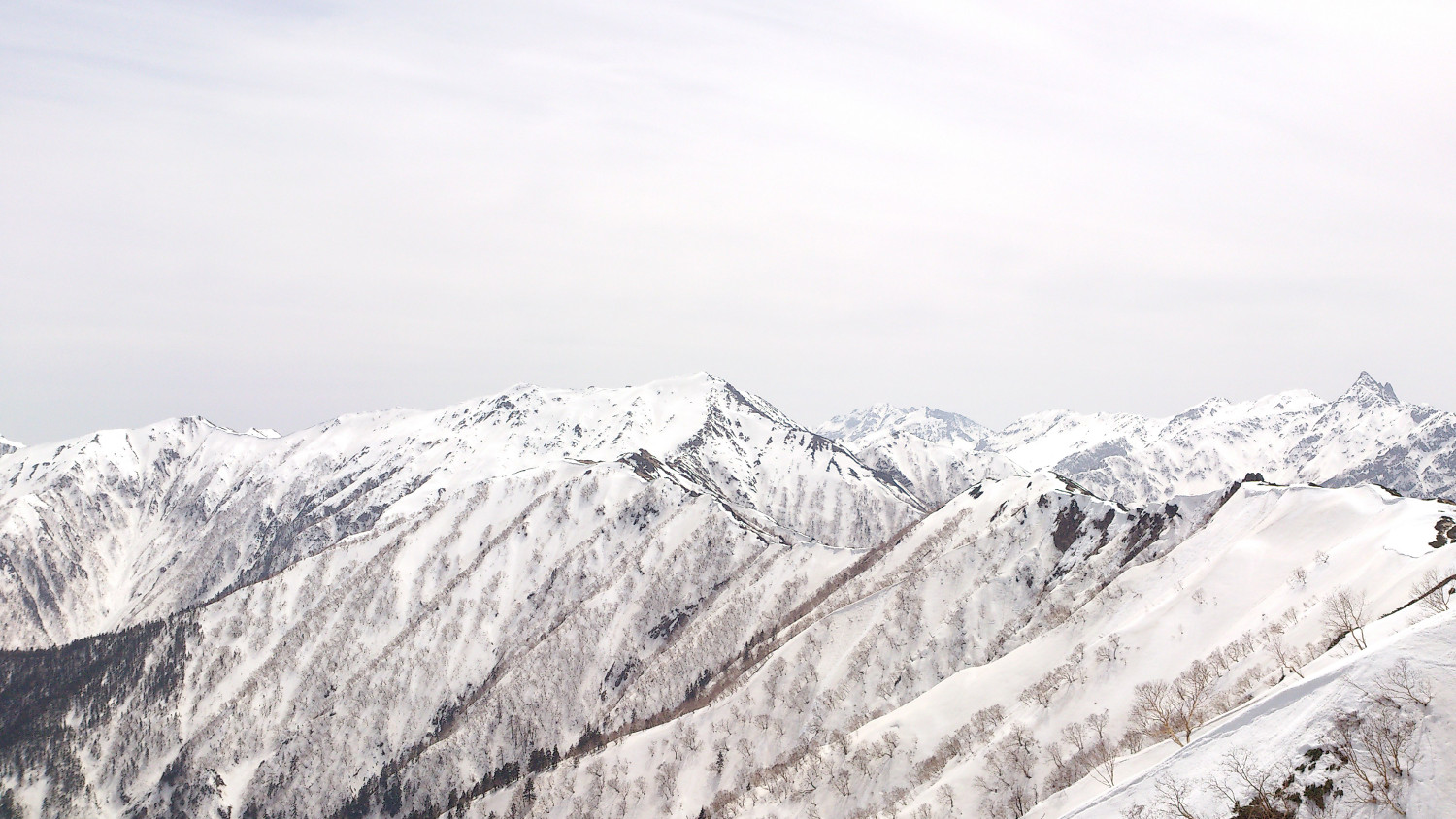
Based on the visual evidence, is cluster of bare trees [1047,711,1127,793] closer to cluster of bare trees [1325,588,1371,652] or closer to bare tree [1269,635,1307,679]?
bare tree [1269,635,1307,679]

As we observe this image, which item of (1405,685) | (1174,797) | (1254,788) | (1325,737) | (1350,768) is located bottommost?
(1174,797)

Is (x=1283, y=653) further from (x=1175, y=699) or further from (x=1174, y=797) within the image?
(x=1174, y=797)

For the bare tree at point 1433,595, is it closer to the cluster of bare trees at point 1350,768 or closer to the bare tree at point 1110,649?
the cluster of bare trees at point 1350,768

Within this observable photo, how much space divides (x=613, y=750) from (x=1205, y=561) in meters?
125

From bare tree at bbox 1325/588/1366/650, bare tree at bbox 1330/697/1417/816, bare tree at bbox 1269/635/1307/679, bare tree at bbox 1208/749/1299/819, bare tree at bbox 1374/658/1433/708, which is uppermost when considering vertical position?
bare tree at bbox 1374/658/1433/708

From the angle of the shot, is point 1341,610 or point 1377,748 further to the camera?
point 1341,610

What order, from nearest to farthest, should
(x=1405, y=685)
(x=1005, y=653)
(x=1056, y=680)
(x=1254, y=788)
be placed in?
(x=1405, y=685) → (x=1254, y=788) → (x=1056, y=680) → (x=1005, y=653)

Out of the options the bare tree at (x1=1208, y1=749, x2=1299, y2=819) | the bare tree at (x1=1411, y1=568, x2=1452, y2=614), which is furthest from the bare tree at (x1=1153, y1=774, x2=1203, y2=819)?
A: the bare tree at (x1=1411, y1=568, x2=1452, y2=614)

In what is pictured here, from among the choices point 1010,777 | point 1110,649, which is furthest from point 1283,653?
point 1010,777

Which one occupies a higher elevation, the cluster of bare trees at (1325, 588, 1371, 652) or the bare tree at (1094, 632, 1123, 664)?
the cluster of bare trees at (1325, 588, 1371, 652)

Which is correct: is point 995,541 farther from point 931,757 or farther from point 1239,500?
point 931,757

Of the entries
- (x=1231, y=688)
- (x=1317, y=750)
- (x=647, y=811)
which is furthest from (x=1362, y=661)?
(x=647, y=811)

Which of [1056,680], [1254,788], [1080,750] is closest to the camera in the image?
[1254,788]

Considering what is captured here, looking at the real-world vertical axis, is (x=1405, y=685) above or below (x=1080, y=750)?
above
